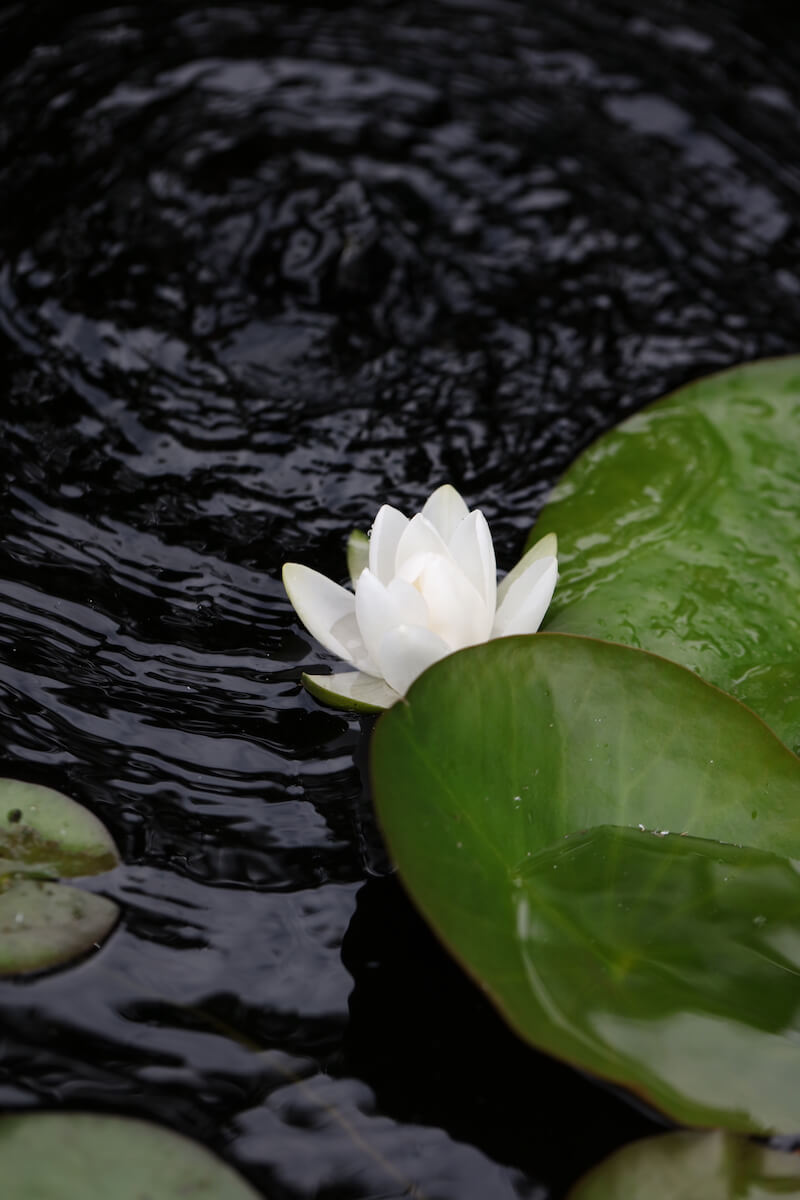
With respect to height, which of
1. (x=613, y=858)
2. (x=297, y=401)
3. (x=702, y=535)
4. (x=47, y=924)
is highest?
(x=702, y=535)

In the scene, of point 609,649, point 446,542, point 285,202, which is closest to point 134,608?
point 446,542

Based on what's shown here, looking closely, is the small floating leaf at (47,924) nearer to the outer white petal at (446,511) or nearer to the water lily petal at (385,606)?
the water lily petal at (385,606)

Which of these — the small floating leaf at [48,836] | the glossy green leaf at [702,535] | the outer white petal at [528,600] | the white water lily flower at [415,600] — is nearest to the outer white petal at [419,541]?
the white water lily flower at [415,600]

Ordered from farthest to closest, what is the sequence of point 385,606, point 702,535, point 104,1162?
point 702,535
point 385,606
point 104,1162

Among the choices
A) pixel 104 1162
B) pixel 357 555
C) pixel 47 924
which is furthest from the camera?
pixel 357 555

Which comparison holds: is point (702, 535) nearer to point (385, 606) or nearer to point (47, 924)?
point (385, 606)

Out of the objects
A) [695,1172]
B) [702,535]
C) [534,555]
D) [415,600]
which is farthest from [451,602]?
[695,1172]

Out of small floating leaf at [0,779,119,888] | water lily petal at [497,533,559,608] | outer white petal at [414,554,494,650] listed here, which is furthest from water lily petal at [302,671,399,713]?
small floating leaf at [0,779,119,888]

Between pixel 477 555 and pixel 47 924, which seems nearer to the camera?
pixel 47 924
